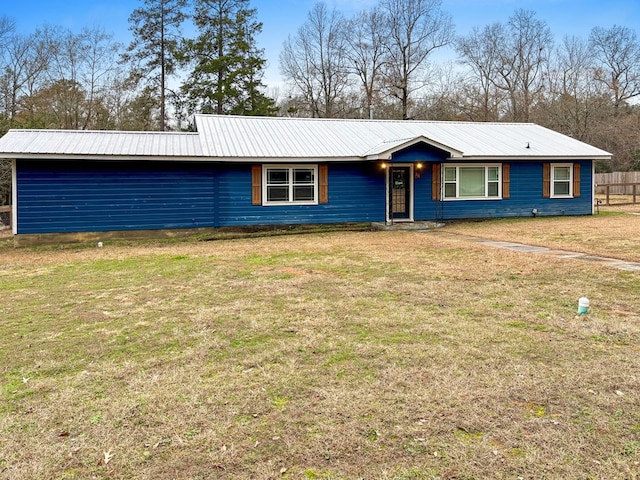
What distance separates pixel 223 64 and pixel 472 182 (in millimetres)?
17682

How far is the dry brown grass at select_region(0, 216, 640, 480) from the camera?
2445mm

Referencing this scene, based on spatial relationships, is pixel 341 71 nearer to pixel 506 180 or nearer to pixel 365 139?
pixel 365 139

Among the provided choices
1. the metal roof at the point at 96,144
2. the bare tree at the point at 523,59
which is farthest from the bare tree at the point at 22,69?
the bare tree at the point at 523,59

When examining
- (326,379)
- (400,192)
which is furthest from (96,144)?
(326,379)

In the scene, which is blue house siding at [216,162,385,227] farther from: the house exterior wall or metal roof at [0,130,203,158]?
metal roof at [0,130,203,158]

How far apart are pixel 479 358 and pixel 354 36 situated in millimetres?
33101

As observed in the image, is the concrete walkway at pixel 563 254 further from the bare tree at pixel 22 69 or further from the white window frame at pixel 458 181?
the bare tree at pixel 22 69

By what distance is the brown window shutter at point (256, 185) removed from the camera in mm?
13828

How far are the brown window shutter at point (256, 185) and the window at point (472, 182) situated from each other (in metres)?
5.78

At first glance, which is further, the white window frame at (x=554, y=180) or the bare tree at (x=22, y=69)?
the bare tree at (x=22, y=69)

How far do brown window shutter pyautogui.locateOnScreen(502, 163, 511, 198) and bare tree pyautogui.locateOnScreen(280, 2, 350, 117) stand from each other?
18.9m

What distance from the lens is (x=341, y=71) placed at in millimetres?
33312

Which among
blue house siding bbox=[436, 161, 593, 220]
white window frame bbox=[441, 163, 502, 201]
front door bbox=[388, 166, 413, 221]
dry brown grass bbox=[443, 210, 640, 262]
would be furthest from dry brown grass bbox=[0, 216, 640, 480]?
blue house siding bbox=[436, 161, 593, 220]

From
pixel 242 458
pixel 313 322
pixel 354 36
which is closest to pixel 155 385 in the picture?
pixel 242 458
